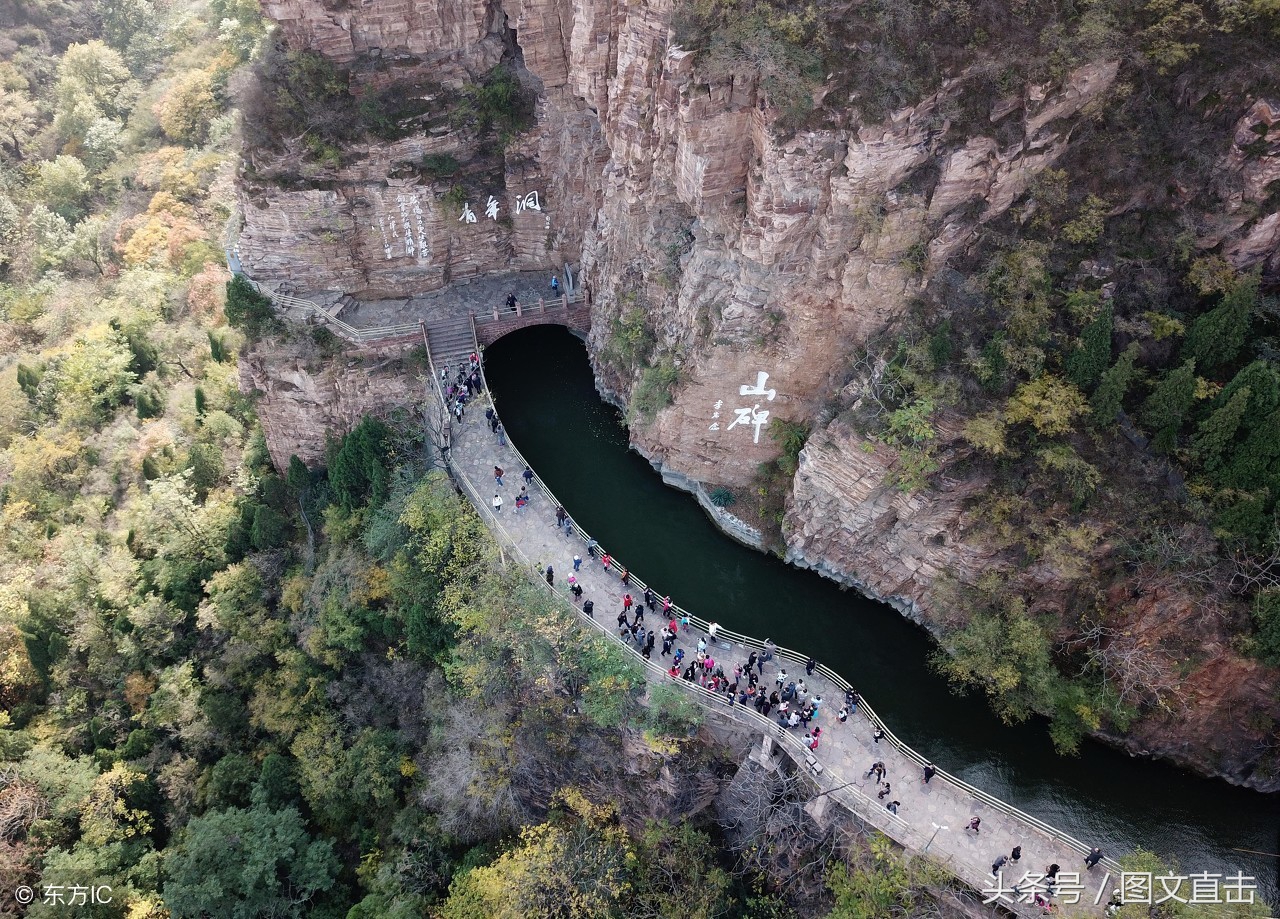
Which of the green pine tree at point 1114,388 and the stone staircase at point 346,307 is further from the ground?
the green pine tree at point 1114,388

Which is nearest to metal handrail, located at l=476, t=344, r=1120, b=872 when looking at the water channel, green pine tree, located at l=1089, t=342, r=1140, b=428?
the water channel

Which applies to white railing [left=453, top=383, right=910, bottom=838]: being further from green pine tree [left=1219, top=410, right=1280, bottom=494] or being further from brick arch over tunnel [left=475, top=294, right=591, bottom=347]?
green pine tree [left=1219, top=410, right=1280, bottom=494]

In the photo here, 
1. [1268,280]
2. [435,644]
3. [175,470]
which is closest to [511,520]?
[435,644]

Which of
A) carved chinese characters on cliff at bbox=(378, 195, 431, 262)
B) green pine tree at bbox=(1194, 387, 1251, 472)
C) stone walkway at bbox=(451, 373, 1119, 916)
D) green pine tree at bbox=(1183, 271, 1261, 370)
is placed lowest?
stone walkway at bbox=(451, 373, 1119, 916)

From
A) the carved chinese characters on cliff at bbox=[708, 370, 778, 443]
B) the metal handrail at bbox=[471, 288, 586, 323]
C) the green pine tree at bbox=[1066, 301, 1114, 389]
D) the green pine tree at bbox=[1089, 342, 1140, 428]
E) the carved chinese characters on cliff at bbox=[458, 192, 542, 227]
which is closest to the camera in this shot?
the green pine tree at bbox=[1089, 342, 1140, 428]

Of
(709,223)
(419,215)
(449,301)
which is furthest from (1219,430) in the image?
(419,215)

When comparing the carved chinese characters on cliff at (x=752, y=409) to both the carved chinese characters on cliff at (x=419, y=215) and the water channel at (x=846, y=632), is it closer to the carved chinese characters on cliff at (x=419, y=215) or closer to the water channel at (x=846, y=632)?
the water channel at (x=846, y=632)

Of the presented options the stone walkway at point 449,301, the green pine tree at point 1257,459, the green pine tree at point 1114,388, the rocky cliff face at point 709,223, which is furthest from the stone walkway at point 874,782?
the green pine tree at point 1114,388
